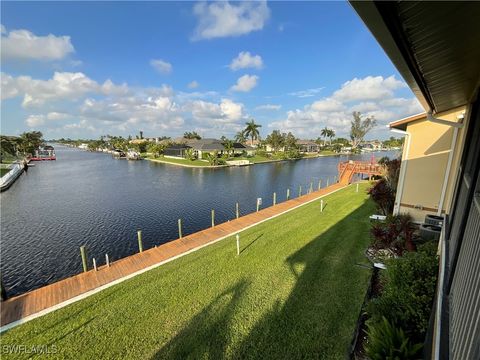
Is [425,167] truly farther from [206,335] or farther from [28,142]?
[28,142]

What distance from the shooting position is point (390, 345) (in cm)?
405

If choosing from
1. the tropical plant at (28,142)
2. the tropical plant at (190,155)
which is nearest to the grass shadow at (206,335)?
the tropical plant at (190,155)

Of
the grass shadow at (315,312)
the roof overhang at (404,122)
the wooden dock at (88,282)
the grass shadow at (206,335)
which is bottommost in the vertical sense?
the wooden dock at (88,282)

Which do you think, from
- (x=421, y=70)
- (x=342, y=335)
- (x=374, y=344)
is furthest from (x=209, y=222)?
(x=421, y=70)

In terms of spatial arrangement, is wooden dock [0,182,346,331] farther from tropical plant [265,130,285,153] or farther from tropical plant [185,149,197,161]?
tropical plant [265,130,285,153]

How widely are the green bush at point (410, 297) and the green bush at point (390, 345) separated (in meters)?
0.35

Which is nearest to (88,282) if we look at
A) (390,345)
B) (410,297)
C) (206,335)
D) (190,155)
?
(206,335)

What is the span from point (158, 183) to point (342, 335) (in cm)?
3136

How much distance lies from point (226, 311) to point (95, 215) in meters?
17.2

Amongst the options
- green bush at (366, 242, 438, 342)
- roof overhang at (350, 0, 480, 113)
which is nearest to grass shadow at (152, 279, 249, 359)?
green bush at (366, 242, 438, 342)

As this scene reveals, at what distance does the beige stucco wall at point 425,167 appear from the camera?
30.0 feet

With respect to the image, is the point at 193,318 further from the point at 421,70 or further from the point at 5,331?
the point at 421,70

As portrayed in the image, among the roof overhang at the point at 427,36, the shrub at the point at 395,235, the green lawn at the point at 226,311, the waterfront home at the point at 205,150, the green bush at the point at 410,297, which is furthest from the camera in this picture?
the waterfront home at the point at 205,150

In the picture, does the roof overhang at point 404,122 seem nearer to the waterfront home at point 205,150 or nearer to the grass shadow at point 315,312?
the grass shadow at point 315,312
